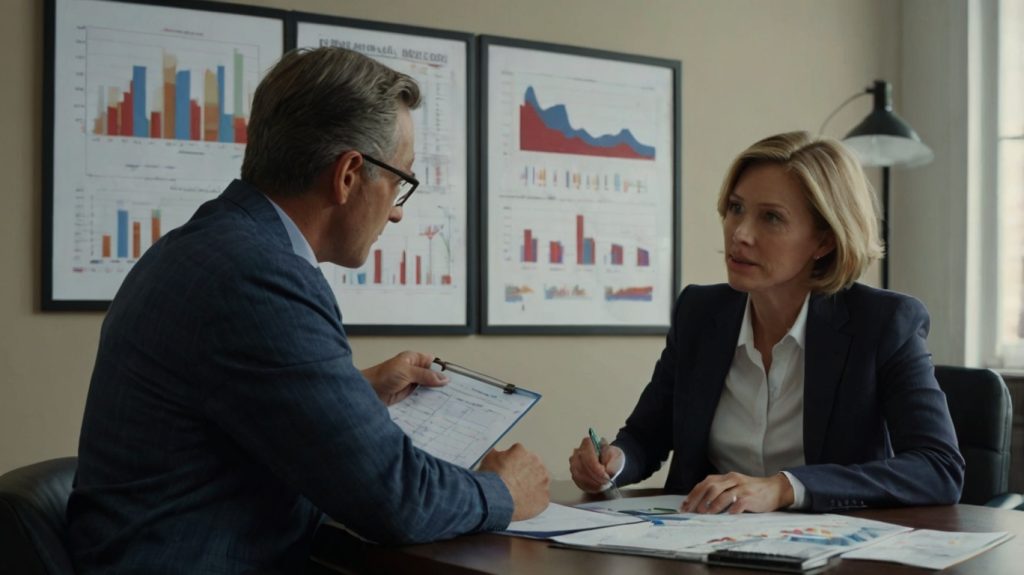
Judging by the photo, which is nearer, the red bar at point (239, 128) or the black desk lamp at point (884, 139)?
the red bar at point (239, 128)

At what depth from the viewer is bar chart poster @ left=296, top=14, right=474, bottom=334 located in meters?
3.45

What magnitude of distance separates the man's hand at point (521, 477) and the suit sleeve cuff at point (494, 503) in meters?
0.04

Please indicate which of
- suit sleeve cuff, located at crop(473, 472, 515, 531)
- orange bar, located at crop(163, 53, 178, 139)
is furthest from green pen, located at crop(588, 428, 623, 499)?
orange bar, located at crop(163, 53, 178, 139)

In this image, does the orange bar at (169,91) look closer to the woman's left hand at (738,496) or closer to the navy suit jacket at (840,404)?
the navy suit jacket at (840,404)

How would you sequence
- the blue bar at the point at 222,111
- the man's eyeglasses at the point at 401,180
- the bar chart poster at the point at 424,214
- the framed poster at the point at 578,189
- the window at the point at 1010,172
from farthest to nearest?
1. the window at the point at 1010,172
2. the framed poster at the point at 578,189
3. the bar chart poster at the point at 424,214
4. the blue bar at the point at 222,111
5. the man's eyeglasses at the point at 401,180

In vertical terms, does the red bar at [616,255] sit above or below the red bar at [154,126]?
below

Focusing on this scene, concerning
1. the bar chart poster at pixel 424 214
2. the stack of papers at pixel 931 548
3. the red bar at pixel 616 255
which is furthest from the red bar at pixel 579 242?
the stack of papers at pixel 931 548

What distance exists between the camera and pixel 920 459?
5.97ft

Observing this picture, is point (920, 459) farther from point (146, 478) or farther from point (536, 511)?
point (146, 478)

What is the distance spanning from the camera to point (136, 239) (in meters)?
3.15

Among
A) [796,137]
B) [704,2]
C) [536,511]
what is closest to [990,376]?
[796,137]

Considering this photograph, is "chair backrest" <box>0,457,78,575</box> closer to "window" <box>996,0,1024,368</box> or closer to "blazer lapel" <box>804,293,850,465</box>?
"blazer lapel" <box>804,293,850,465</box>

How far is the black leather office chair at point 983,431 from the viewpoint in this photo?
95.3 inches

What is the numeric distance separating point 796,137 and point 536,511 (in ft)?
3.39
